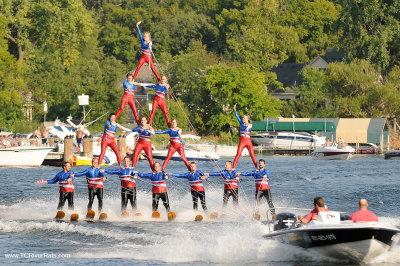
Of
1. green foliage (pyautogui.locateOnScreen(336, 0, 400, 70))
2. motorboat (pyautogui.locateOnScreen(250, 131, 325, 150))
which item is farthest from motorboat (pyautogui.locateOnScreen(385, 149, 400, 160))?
green foliage (pyautogui.locateOnScreen(336, 0, 400, 70))

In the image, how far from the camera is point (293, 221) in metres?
19.9

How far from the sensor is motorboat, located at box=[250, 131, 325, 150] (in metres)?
75.9

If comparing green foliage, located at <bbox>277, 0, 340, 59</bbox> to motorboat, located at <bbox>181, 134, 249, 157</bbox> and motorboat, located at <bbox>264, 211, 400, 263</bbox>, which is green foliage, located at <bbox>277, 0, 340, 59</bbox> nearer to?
motorboat, located at <bbox>181, 134, 249, 157</bbox>

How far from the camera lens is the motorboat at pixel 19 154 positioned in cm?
5328

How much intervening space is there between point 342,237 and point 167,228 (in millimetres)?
8799

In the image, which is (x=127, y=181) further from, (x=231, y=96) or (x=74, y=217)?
(x=231, y=96)

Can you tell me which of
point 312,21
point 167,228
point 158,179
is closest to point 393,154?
point 158,179

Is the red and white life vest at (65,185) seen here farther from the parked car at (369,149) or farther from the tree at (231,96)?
the parked car at (369,149)

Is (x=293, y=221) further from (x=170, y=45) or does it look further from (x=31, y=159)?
(x=170, y=45)

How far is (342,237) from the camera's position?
18109 mm

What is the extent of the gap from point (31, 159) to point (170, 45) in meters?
59.8

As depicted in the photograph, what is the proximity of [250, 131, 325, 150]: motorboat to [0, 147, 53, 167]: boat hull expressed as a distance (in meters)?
27.6

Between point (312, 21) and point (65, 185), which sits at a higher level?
point (312, 21)

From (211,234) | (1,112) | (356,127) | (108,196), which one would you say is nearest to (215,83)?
(356,127)
